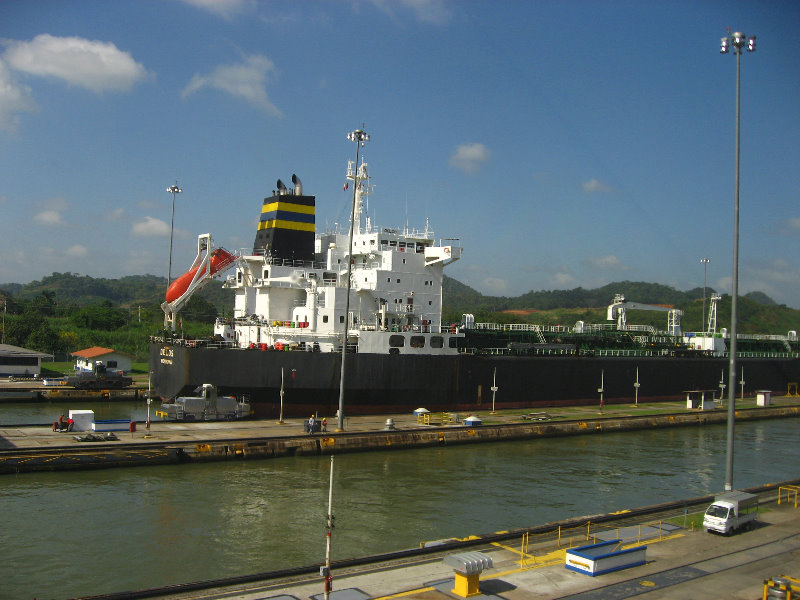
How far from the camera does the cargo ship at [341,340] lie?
32125 mm

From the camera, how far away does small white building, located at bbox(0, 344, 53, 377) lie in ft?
164

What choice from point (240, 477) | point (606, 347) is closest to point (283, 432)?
point (240, 477)

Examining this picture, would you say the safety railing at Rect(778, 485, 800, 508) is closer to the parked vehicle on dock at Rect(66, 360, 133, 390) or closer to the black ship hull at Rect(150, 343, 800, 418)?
the black ship hull at Rect(150, 343, 800, 418)

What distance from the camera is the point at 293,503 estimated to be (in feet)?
66.0

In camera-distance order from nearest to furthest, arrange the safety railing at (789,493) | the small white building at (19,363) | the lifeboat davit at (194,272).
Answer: the safety railing at (789,493)
the lifeboat davit at (194,272)
the small white building at (19,363)

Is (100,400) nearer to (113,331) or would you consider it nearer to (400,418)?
(400,418)

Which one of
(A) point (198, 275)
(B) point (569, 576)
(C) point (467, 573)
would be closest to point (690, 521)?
(B) point (569, 576)

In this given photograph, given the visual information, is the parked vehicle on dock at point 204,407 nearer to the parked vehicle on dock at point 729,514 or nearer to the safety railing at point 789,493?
the parked vehicle on dock at point 729,514

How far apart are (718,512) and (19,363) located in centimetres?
5048

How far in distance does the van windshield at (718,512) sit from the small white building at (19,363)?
1930 inches

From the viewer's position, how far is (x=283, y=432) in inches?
1104

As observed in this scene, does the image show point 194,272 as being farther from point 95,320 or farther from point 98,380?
point 95,320

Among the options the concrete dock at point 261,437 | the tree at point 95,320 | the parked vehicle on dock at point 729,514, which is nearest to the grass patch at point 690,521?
the parked vehicle on dock at point 729,514

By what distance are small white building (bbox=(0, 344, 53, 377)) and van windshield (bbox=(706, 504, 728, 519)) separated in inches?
1930
